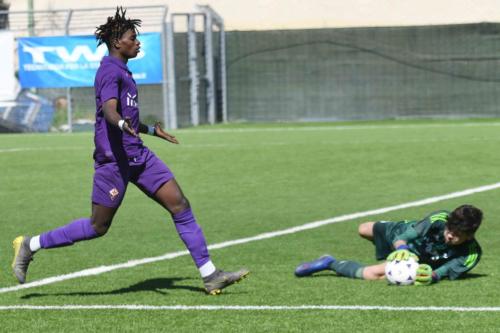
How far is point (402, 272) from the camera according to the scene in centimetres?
873

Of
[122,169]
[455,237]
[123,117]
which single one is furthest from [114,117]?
[455,237]

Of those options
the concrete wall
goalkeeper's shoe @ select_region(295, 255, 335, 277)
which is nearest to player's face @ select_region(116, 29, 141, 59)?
goalkeeper's shoe @ select_region(295, 255, 335, 277)

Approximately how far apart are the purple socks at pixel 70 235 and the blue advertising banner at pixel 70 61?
1983cm

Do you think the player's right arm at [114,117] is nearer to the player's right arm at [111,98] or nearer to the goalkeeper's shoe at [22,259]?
the player's right arm at [111,98]

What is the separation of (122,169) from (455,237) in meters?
2.52

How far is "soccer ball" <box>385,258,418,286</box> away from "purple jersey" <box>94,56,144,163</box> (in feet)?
6.75

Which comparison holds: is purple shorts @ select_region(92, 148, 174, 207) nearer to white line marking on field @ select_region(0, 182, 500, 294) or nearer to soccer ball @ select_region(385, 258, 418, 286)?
white line marking on field @ select_region(0, 182, 500, 294)

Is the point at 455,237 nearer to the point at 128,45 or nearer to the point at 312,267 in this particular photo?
the point at 312,267

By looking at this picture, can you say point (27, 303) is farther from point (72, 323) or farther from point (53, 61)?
point (53, 61)

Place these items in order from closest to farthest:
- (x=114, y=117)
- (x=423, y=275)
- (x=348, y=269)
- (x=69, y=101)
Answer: (x=114, y=117) < (x=423, y=275) < (x=348, y=269) < (x=69, y=101)

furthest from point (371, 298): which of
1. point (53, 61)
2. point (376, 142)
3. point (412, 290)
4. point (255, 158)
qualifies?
point (53, 61)

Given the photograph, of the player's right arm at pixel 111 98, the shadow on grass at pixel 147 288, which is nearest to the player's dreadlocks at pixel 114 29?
the player's right arm at pixel 111 98

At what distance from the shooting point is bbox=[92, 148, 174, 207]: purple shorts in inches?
333

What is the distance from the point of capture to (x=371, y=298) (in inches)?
324
